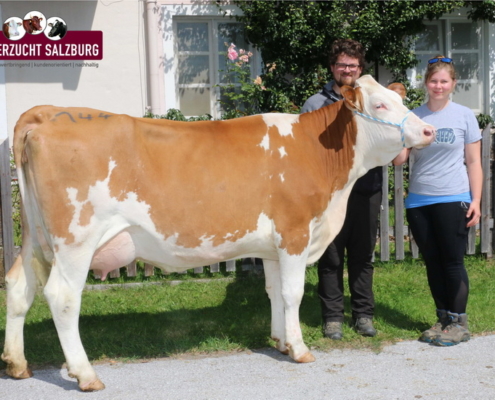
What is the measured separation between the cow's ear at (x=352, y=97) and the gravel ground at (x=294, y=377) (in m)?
1.78

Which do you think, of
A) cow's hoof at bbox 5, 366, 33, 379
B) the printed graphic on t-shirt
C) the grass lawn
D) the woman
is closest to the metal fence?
the grass lawn

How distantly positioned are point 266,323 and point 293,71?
5.58 metres

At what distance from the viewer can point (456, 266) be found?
194 inches

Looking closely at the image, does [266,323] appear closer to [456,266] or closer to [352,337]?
[352,337]

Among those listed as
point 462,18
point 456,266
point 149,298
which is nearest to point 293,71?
point 462,18

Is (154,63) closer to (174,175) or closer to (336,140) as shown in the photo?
(336,140)

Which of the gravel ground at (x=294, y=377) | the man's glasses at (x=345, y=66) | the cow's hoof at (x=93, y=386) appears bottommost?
the gravel ground at (x=294, y=377)

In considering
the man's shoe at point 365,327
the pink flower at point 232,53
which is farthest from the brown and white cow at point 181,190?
the pink flower at point 232,53

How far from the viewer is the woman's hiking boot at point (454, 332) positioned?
485 cm

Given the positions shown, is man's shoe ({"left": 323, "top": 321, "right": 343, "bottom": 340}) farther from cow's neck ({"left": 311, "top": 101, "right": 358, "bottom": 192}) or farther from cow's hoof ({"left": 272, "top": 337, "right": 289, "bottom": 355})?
cow's neck ({"left": 311, "top": 101, "right": 358, "bottom": 192})

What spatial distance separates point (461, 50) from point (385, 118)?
24.2ft

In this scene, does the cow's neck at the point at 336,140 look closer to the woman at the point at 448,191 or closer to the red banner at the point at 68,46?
the woman at the point at 448,191

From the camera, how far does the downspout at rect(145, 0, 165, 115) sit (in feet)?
31.8

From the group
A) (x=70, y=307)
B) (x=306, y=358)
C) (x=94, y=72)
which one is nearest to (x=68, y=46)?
(x=94, y=72)
